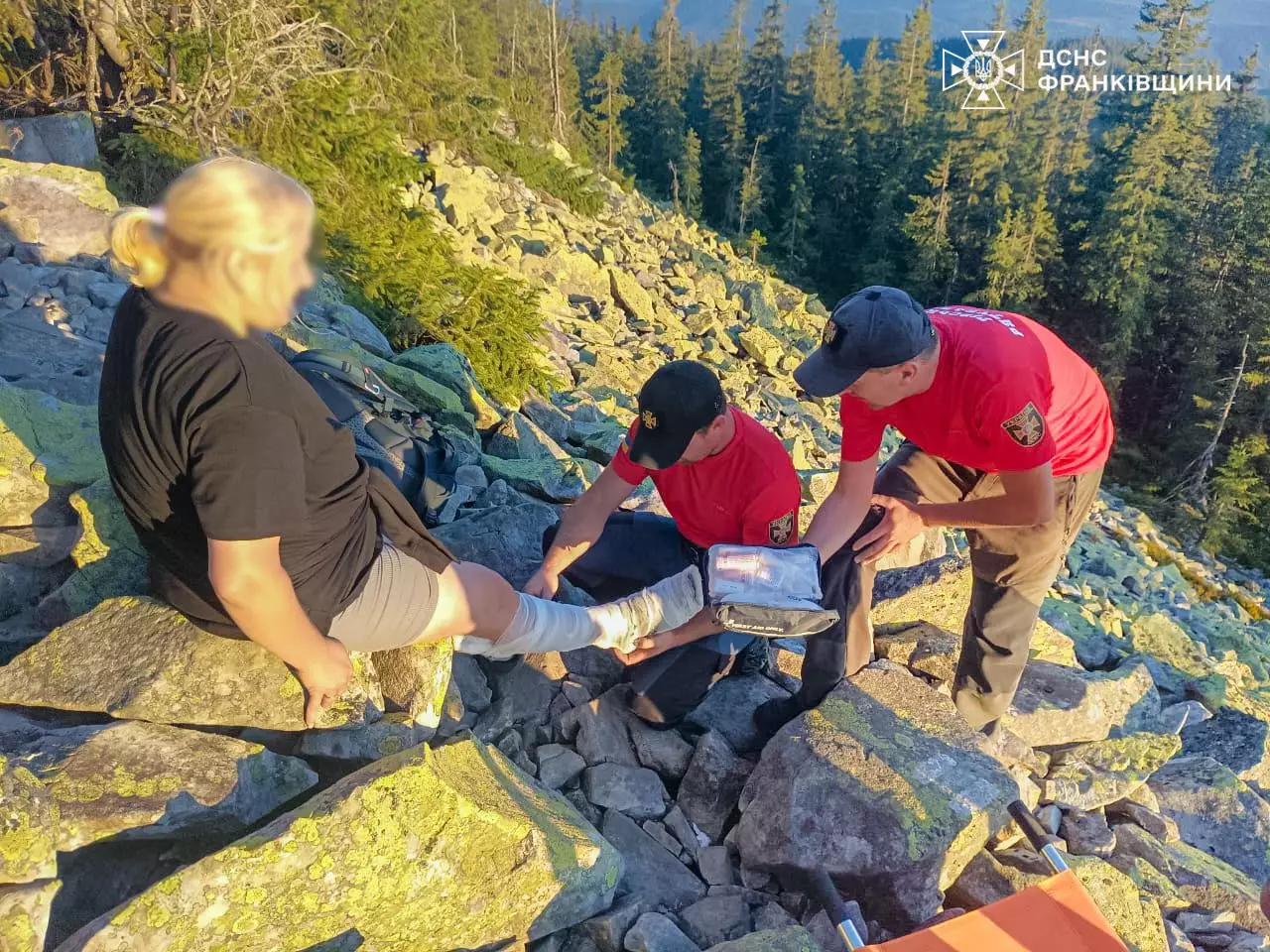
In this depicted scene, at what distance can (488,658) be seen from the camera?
3840 millimetres

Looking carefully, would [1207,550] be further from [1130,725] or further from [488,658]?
[488,658]

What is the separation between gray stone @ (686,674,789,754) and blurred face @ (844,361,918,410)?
1595mm

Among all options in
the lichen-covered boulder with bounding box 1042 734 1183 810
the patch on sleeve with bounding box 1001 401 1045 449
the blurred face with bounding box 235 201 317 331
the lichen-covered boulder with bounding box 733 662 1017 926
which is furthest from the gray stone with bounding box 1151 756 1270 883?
the blurred face with bounding box 235 201 317 331

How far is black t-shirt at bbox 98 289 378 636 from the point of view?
207cm

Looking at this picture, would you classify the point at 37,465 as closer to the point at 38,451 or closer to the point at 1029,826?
the point at 38,451

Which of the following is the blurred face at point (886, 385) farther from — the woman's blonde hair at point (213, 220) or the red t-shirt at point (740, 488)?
the woman's blonde hair at point (213, 220)

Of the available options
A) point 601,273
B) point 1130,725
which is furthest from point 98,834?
point 601,273

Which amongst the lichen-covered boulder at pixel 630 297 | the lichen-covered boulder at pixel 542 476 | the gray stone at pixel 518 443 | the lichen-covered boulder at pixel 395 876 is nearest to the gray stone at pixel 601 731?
the lichen-covered boulder at pixel 395 876

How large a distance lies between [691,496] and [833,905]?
6.49 ft

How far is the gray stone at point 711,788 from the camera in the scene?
3527 mm

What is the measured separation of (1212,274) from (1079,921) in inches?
1402

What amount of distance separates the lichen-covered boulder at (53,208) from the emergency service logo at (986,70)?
Result: 4024 cm

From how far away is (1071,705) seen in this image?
494 centimetres

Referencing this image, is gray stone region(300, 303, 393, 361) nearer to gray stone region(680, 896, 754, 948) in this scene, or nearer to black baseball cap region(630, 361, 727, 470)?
black baseball cap region(630, 361, 727, 470)
